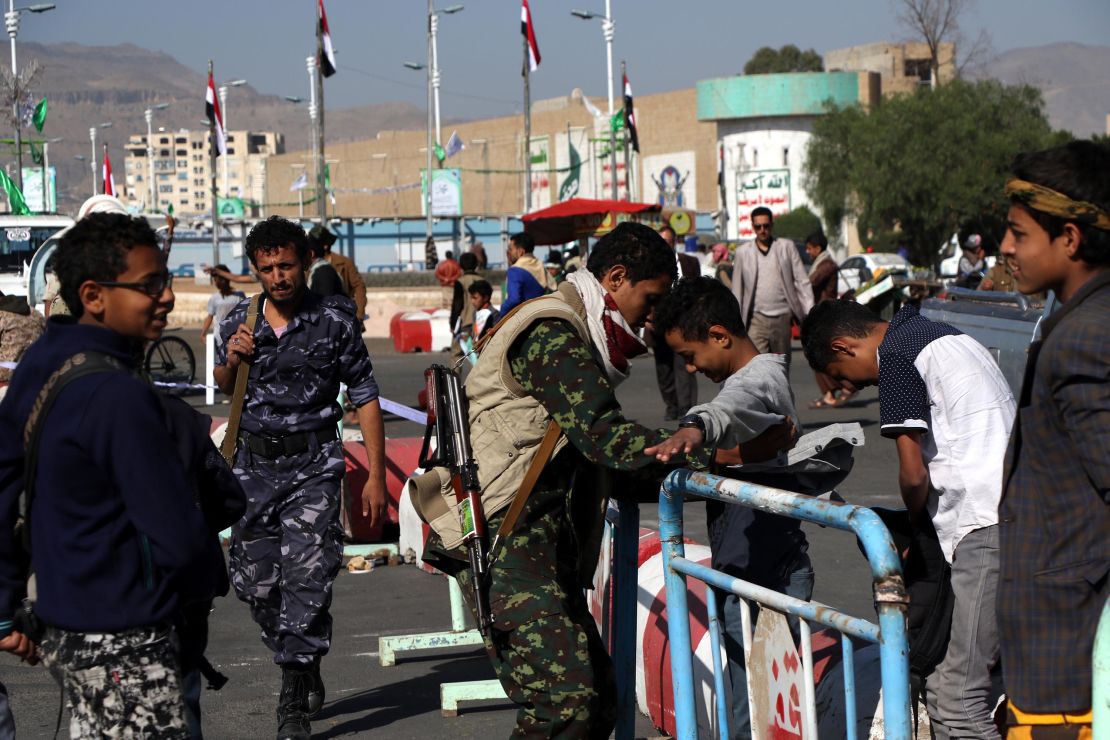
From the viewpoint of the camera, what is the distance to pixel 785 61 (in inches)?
4272

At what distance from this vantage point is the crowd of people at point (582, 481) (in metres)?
2.72

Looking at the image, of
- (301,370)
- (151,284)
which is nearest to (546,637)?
(151,284)

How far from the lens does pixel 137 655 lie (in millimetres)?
3086

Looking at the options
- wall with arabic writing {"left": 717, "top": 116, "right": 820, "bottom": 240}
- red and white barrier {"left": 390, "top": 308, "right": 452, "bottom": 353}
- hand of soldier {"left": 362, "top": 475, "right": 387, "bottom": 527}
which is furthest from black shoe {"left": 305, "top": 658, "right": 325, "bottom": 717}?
wall with arabic writing {"left": 717, "top": 116, "right": 820, "bottom": 240}

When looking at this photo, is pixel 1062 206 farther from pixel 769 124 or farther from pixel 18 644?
pixel 769 124

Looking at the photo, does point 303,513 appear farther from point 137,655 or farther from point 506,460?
point 137,655

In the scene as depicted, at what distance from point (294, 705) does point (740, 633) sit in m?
2.04

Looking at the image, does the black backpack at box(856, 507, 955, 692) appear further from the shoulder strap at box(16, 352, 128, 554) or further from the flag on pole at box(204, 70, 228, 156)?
the flag on pole at box(204, 70, 228, 156)

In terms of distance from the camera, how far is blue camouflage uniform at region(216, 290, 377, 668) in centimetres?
534

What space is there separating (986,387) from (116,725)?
7.20 ft

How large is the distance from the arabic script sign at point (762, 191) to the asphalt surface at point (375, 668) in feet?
218

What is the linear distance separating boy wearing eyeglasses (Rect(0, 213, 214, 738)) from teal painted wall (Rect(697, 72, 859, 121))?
241ft

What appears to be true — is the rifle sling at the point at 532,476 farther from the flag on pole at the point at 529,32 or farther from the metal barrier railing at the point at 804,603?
the flag on pole at the point at 529,32

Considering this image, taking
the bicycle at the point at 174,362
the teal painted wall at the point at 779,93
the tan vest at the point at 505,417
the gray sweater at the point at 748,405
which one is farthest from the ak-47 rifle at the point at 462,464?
the teal painted wall at the point at 779,93
